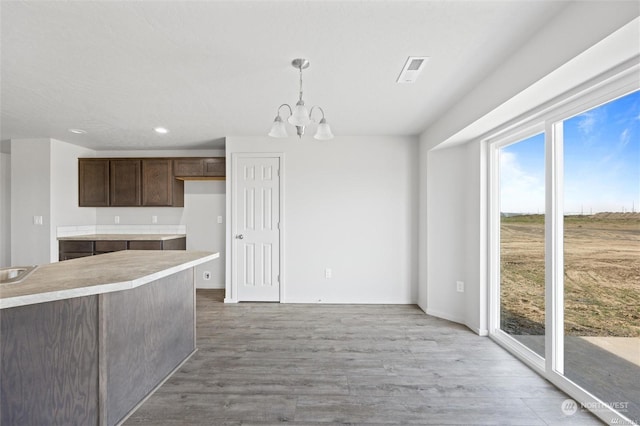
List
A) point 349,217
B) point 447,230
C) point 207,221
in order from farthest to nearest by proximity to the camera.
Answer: point 207,221 < point 349,217 < point 447,230

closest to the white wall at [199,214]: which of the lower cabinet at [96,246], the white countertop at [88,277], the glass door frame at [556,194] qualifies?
the lower cabinet at [96,246]

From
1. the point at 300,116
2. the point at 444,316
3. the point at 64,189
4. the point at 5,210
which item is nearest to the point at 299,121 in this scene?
the point at 300,116

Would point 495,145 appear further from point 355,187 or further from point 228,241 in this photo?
point 228,241

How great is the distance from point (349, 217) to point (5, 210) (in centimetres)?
531

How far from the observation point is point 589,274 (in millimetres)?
1931

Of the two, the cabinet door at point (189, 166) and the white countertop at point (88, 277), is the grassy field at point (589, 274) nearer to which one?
the white countertop at point (88, 277)

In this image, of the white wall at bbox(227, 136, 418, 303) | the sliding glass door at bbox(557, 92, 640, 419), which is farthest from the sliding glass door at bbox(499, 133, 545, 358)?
the white wall at bbox(227, 136, 418, 303)

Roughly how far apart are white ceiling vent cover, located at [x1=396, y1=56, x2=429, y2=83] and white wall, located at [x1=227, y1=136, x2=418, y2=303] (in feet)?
5.67

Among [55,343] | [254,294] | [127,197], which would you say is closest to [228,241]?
[254,294]

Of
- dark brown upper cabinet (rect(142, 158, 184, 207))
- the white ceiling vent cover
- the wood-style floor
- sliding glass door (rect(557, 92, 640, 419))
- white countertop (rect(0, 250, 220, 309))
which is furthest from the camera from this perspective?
dark brown upper cabinet (rect(142, 158, 184, 207))

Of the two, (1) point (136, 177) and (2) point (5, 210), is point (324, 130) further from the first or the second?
(2) point (5, 210)

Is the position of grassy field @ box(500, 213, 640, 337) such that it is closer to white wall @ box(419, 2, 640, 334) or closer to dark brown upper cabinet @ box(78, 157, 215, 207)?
white wall @ box(419, 2, 640, 334)

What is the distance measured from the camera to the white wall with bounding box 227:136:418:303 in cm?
400

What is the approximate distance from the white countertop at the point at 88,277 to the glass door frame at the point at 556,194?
2.70 meters
